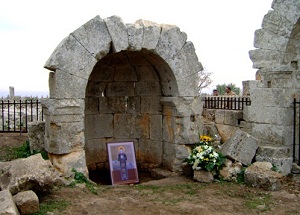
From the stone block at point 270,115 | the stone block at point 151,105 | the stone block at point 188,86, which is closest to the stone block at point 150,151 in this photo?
the stone block at point 151,105

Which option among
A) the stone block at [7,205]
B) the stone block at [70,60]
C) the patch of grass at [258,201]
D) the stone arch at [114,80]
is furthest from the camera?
the stone arch at [114,80]

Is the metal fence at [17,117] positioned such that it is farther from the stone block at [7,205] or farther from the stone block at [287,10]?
the stone block at [287,10]

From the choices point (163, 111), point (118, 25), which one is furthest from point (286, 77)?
point (118, 25)

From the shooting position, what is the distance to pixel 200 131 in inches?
312

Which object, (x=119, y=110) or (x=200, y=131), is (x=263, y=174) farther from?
(x=119, y=110)

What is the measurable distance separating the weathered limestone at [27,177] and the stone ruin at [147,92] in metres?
0.93

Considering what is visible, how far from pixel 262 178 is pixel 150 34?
354 cm

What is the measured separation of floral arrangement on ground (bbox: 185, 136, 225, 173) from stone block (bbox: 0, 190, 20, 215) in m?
3.70

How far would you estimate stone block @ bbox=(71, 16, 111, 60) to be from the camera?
6.49 metres

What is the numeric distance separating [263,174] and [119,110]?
3790 mm

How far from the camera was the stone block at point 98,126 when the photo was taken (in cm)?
841

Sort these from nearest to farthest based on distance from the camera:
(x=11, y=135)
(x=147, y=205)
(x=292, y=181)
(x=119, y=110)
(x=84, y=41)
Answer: (x=147, y=205) < (x=84, y=41) < (x=292, y=181) < (x=119, y=110) < (x=11, y=135)

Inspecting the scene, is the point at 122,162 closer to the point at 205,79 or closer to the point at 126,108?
the point at 126,108

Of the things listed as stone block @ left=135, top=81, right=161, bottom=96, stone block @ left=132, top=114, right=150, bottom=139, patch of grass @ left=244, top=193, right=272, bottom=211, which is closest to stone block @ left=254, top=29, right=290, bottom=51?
stone block @ left=135, top=81, right=161, bottom=96
